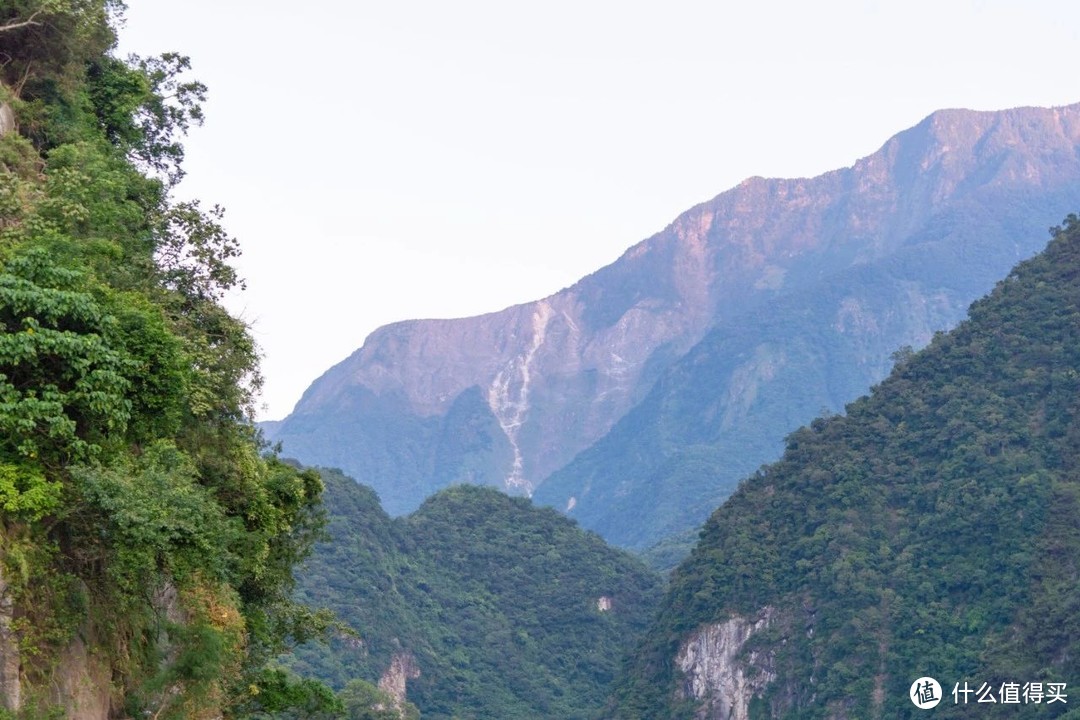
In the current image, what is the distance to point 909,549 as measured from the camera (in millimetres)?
50000

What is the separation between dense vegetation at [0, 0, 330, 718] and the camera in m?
12.1

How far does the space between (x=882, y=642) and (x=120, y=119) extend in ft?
121

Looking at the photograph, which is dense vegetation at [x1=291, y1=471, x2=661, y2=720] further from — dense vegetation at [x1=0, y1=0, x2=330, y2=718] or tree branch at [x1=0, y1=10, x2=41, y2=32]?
tree branch at [x1=0, y1=10, x2=41, y2=32]

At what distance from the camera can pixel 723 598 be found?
55.6 metres

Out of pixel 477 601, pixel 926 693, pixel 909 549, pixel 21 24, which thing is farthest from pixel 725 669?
pixel 21 24

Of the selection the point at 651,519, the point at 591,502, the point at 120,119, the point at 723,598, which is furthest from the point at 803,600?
the point at 591,502

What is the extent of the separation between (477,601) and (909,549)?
33725mm

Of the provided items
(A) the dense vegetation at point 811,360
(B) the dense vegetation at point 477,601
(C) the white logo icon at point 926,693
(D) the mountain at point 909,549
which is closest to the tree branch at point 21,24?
(D) the mountain at point 909,549

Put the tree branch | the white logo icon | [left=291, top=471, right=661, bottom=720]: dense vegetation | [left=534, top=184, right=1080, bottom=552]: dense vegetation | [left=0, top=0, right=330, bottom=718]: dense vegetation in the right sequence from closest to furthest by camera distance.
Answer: [left=0, top=0, right=330, bottom=718]: dense vegetation → the tree branch → the white logo icon → [left=291, top=471, right=661, bottom=720]: dense vegetation → [left=534, top=184, right=1080, bottom=552]: dense vegetation

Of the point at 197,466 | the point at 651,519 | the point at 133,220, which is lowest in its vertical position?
the point at 197,466

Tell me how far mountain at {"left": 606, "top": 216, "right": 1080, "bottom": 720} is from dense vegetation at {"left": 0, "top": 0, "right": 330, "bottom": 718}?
30.8 meters

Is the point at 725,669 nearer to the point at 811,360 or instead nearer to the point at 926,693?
the point at 926,693

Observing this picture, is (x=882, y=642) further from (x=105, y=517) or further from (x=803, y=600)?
(x=105, y=517)

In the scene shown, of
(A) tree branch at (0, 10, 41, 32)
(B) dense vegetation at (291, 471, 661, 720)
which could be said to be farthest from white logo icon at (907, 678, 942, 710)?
(A) tree branch at (0, 10, 41, 32)
